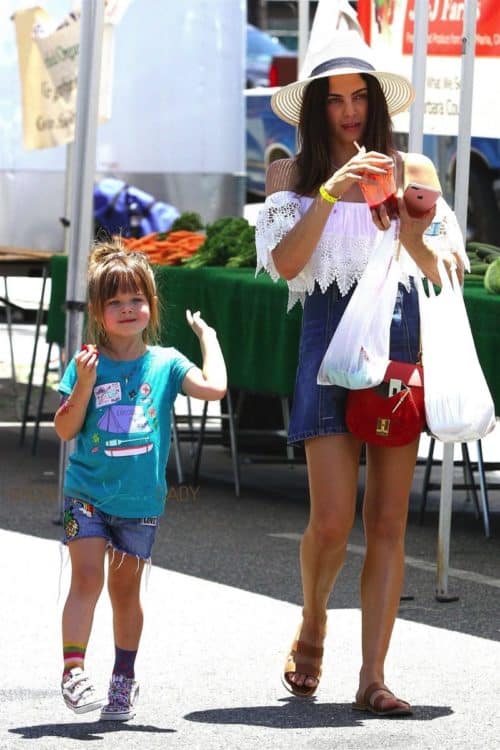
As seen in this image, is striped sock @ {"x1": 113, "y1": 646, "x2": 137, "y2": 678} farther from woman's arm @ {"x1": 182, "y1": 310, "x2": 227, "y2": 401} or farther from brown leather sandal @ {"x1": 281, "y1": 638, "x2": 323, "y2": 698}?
woman's arm @ {"x1": 182, "y1": 310, "x2": 227, "y2": 401}

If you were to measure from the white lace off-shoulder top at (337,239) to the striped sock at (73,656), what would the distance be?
1183 mm

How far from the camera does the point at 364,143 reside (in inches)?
195

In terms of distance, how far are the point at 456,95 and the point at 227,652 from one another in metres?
4.29

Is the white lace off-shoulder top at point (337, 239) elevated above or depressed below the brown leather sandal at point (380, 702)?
above

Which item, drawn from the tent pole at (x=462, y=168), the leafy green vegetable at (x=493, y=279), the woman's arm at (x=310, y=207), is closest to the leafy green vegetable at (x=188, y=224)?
the leafy green vegetable at (x=493, y=279)

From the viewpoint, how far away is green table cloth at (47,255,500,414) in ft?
26.0

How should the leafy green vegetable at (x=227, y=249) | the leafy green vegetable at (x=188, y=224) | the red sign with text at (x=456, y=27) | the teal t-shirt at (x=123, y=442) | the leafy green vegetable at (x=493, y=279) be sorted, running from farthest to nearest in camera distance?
the leafy green vegetable at (x=188, y=224) < the leafy green vegetable at (x=227, y=249) < the red sign with text at (x=456, y=27) < the leafy green vegetable at (x=493, y=279) < the teal t-shirt at (x=123, y=442)

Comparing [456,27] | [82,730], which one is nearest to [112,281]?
[82,730]

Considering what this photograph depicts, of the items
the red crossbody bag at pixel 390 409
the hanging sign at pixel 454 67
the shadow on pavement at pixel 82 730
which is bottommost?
the shadow on pavement at pixel 82 730

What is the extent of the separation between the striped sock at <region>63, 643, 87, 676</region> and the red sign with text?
5.02 m

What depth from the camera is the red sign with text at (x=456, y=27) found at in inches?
350

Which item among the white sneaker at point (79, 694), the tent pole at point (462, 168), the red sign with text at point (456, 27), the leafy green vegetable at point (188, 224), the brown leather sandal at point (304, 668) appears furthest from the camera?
the leafy green vegetable at point (188, 224)

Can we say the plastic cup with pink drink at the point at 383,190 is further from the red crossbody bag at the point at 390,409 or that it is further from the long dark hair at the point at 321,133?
the red crossbody bag at the point at 390,409

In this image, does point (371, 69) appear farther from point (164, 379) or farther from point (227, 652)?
point (227, 652)
